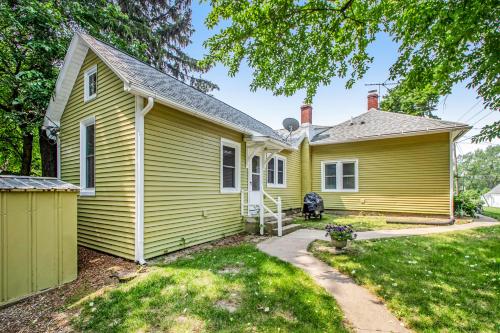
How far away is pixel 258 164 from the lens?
31.3ft

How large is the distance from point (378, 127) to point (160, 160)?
35.4 feet

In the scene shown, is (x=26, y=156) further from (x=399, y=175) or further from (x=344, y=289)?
(x=399, y=175)

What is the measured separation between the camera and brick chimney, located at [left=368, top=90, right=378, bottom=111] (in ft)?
50.1

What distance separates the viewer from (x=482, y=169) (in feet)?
267

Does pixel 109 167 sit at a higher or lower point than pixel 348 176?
higher

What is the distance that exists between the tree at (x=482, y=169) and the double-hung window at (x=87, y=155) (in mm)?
93829

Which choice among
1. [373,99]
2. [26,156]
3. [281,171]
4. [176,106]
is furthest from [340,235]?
[373,99]

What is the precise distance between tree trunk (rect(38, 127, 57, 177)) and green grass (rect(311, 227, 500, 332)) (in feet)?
27.0

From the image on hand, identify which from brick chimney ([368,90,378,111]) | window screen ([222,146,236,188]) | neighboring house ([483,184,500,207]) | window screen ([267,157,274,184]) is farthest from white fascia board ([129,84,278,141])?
neighboring house ([483,184,500,207])

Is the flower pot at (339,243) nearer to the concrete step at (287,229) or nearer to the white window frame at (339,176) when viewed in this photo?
the concrete step at (287,229)

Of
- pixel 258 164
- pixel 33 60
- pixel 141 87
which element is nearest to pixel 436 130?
pixel 258 164

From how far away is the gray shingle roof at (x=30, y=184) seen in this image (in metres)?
4.05

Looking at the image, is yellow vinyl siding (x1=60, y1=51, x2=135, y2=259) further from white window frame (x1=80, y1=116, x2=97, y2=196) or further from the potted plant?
the potted plant

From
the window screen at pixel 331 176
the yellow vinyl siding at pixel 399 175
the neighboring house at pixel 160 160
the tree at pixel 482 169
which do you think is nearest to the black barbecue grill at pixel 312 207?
the neighboring house at pixel 160 160
